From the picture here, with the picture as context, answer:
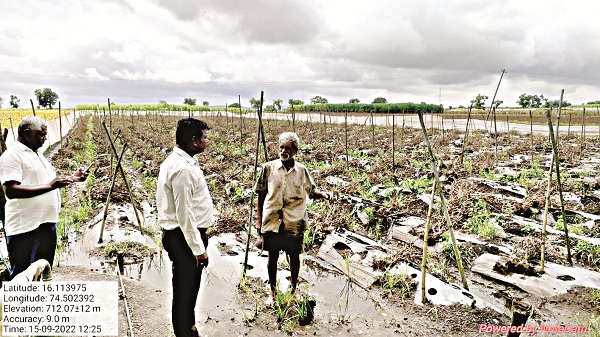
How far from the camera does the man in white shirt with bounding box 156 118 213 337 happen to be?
7.11 ft

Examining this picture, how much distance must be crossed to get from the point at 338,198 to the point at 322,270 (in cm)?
228

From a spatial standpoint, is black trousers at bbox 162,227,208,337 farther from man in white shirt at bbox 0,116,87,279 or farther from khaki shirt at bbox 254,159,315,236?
man in white shirt at bbox 0,116,87,279

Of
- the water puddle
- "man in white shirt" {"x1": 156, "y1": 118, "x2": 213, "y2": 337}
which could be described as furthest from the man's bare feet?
"man in white shirt" {"x1": 156, "y1": 118, "x2": 213, "y2": 337}

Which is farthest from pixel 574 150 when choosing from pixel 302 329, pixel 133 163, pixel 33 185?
pixel 33 185

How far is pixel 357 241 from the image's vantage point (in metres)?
4.74

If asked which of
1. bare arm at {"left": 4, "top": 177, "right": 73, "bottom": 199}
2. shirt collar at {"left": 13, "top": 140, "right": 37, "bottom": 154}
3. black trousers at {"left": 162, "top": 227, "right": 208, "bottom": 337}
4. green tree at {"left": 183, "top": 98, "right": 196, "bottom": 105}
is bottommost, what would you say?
black trousers at {"left": 162, "top": 227, "right": 208, "bottom": 337}

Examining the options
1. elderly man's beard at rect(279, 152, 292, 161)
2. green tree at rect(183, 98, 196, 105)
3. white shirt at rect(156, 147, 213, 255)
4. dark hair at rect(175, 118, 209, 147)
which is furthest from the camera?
green tree at rect(183, 98, 196, 105)

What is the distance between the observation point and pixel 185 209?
7.07 feet

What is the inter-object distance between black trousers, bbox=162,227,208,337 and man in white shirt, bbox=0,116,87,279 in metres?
0.78

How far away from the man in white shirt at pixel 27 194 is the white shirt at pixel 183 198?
0.69 metres

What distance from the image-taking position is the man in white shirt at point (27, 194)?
2326mm

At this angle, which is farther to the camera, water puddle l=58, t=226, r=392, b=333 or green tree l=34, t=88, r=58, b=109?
green tree l=34, t=88, r=58, b=109

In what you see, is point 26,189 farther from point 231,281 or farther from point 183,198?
point 231,281

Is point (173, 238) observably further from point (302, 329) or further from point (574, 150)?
point (574, 150)
